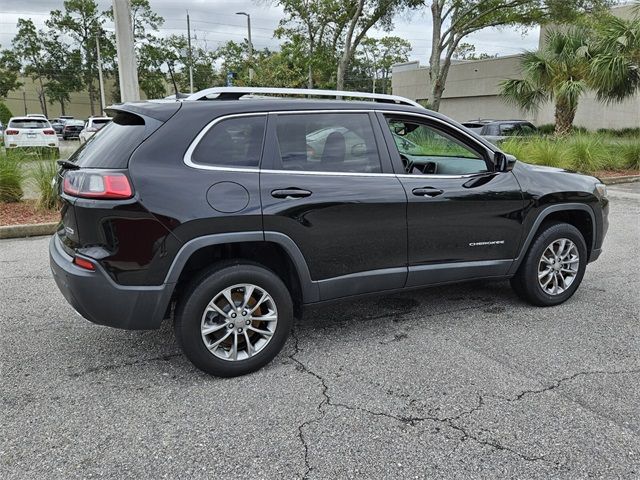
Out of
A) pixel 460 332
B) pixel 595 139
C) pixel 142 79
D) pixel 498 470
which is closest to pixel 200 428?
pixel 498 470

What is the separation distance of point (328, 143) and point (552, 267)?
234 centimetres

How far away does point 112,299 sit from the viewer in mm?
3111

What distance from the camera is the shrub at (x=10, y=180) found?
851 centimetres

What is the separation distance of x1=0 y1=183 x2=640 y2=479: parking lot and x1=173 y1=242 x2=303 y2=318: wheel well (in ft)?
1.74

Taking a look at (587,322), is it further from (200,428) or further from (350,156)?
(200,428)

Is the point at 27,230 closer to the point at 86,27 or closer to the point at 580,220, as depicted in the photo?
the point at 580,220

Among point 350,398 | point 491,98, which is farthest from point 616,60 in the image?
point 491,98

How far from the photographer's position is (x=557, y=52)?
16656 millimetres

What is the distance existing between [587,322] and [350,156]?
2.45 metres

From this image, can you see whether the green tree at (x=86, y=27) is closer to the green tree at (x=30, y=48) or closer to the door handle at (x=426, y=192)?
the green tree at (x=30, y=48)

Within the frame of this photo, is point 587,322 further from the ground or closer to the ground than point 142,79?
closer to the ground

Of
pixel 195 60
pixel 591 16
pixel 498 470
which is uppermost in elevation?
pixel 195 60

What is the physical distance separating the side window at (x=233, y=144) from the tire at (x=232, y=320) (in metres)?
0.66

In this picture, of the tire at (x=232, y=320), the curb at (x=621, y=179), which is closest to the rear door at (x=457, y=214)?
the tire at (x=232, y=320)
